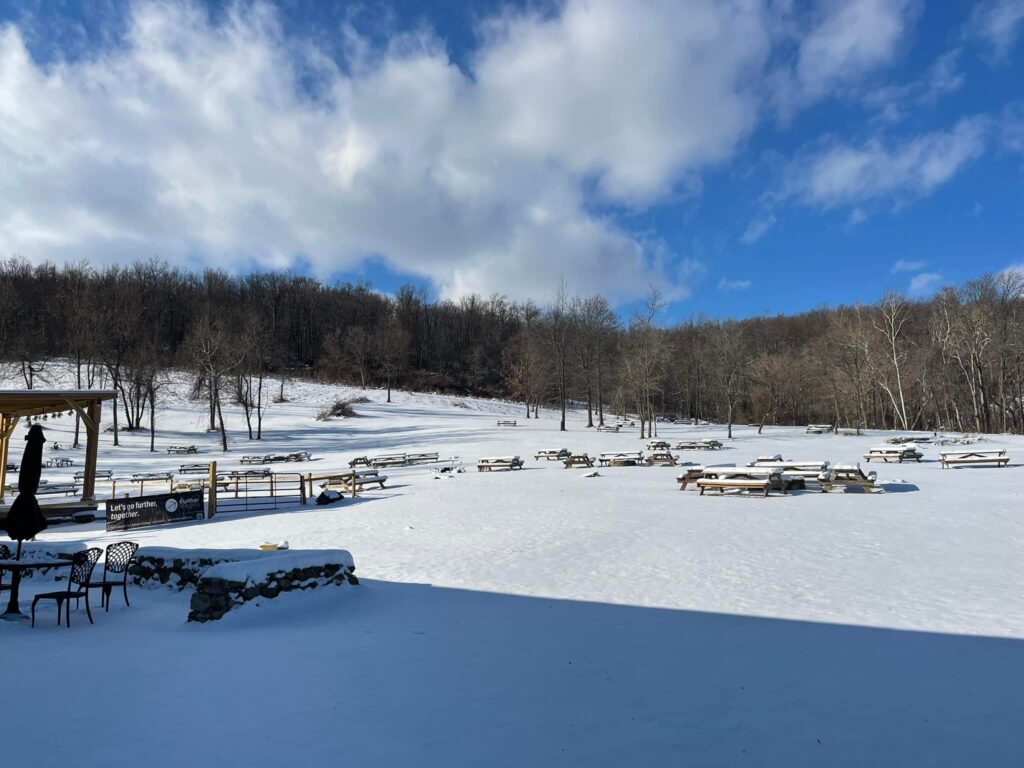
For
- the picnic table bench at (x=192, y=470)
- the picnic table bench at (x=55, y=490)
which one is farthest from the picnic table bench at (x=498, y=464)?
the picnic table bench at (x=55, y=490)

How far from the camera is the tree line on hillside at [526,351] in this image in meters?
50.1

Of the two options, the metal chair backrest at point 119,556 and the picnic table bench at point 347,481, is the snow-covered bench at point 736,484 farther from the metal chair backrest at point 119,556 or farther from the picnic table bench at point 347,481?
the metal chair backrest at point 119,556

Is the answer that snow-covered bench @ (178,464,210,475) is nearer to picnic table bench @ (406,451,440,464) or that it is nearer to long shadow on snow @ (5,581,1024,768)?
picnic table bench @ (406,451,440,464)

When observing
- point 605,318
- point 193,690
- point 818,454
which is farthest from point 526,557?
point 605,318

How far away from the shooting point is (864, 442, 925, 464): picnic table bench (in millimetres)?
28445

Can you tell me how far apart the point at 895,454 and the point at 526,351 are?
158ft

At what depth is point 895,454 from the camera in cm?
2873

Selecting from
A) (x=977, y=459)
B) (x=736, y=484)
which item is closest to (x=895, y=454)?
(x=977, y=459)

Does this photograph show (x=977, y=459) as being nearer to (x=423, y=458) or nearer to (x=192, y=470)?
(x=423, y=458)

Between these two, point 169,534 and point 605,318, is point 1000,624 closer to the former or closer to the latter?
point 169,534

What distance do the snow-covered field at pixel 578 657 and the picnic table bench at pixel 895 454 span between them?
16907 mm

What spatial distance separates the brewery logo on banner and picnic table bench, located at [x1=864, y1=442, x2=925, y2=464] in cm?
2813

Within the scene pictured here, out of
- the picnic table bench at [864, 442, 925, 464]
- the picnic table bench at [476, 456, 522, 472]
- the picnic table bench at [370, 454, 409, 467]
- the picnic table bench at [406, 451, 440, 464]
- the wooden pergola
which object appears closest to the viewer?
the wooden pergola

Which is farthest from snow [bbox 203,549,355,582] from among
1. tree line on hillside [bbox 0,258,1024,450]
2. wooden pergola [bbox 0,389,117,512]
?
tree line on hillside [bbox 0,258,1024,450]
